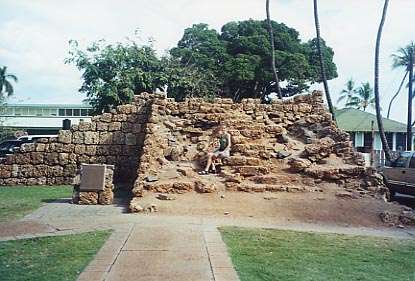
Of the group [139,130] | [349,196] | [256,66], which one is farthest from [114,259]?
[256,66]

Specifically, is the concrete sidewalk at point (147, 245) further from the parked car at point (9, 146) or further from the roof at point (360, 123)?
the roof at point (360, 123)

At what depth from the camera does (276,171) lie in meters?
12.0

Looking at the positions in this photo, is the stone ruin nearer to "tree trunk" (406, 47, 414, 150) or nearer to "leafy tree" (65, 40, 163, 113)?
"leafy tree" (65, 40, 163, 113)

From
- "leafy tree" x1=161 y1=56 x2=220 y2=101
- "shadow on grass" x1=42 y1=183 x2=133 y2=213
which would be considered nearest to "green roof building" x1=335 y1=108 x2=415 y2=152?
"leafy tree" x1=161 y1=56 x2=220 y2=101

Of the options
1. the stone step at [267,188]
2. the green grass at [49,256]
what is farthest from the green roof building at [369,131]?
the green grass at [49,256]

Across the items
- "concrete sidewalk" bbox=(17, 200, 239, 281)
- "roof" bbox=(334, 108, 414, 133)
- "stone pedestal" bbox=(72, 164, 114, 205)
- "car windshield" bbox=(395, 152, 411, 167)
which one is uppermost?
"roof" bbox=(334, 108, 414, 133)

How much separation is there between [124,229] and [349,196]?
5.76 metres

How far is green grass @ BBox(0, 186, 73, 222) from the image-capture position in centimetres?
968

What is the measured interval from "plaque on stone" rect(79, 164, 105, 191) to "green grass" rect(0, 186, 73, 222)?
1.18 m

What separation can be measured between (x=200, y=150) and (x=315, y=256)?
7.33 m

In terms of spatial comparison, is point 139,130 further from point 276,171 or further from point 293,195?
point 293,195

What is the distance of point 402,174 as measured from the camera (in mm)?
15281

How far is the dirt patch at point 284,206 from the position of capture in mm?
9594

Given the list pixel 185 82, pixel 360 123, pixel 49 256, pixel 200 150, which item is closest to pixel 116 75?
pixel 185 82
